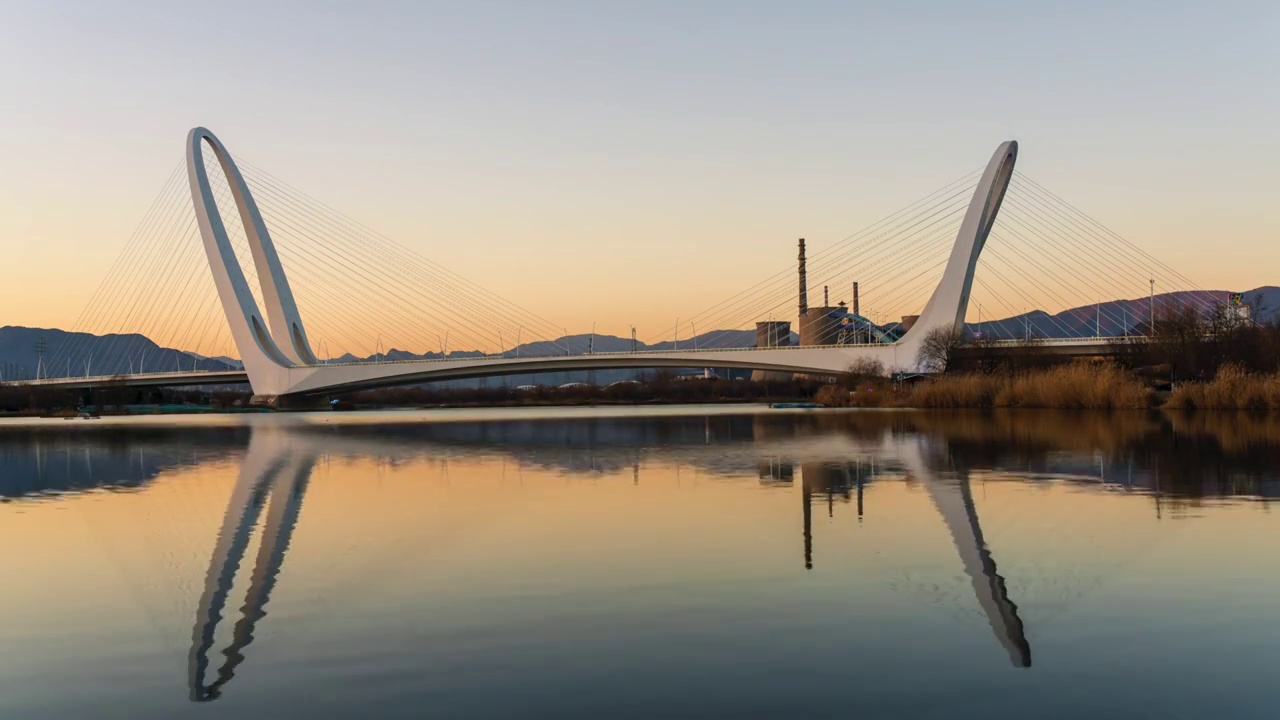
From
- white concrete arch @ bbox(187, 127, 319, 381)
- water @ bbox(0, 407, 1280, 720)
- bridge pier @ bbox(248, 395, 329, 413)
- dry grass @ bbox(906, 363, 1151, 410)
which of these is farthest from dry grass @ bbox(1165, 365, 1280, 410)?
bridge pier @ bbox(248, 395, 329, 413)

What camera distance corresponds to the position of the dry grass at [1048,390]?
40.8 m

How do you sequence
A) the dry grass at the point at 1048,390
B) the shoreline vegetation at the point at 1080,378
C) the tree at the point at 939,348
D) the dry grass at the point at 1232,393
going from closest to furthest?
the dry grass at the point at 1232,393 → the shoreline vegetation at the point at 1080,378 → the dry grass at the point at 1048,390 → the tree at the point at 939,348

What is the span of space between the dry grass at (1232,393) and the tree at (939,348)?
1909 cm

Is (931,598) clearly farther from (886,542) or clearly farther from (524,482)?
(524,482)

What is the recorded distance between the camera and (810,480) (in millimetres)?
15797

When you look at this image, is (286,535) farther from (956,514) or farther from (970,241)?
(970,241)

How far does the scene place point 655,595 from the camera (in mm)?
7574

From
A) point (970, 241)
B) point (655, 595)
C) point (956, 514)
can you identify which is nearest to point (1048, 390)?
point (970, 241)

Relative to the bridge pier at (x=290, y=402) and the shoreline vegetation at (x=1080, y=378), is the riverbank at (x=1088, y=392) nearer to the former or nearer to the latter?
the shoreline vegetation at (x=1080, y=378)

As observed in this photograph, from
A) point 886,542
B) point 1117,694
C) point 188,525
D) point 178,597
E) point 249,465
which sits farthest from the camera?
point 249,465

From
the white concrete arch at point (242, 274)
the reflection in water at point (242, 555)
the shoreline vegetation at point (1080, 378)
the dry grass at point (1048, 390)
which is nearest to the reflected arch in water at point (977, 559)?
the reflection in water at point (242, 555)

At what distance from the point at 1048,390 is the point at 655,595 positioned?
3801cm

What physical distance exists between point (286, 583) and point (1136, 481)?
11.0 m

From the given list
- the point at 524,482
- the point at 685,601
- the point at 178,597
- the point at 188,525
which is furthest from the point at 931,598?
the point at 524,482
